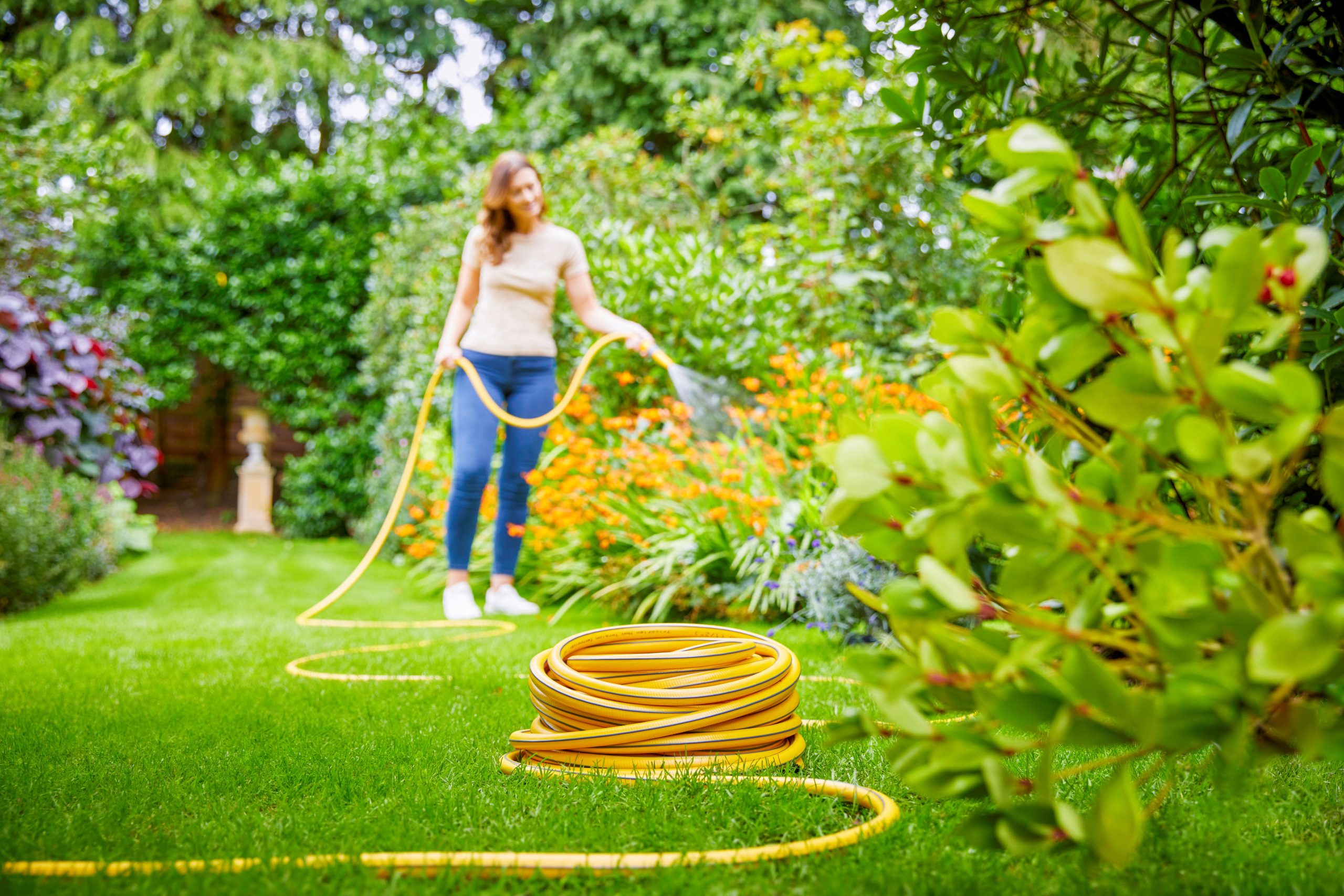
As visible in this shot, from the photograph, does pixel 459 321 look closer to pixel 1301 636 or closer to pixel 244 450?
pixel 1301 636

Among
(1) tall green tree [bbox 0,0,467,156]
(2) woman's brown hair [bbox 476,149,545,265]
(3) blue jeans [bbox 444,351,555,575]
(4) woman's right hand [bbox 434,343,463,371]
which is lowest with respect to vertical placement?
(3) blue jeans [bbox 444,351,555,575]

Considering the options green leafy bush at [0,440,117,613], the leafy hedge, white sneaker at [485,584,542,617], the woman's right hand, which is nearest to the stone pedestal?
the leafy hedge

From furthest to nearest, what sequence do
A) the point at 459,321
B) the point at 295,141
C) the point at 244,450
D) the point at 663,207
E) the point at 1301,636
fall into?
the point at 295,141
the point at 244,450
the point at 663,207
the point at 459,321
the point at 1301,636

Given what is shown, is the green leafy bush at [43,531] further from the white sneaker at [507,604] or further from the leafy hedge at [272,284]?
the leafy hedge at [272,284]

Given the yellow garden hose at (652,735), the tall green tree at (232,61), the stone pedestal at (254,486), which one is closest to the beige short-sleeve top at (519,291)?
the yellow garden hose at (652,735)

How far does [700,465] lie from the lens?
4.08 meters

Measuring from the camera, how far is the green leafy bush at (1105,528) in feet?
2.25

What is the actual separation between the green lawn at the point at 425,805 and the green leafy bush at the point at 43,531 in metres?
1.68

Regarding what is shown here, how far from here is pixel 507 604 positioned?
12.5 feet

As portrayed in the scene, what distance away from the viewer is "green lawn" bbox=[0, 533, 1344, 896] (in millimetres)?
1109

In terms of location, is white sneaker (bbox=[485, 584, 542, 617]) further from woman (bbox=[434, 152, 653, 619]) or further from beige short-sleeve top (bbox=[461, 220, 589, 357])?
beige short-sleeve top (bbox=[461, 220, 589, 357])

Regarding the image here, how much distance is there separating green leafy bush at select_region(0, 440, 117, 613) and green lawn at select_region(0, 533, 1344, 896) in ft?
5.51

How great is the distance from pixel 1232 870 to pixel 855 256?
14.7 ft

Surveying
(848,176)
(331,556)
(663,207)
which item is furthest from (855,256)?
(331,556)
